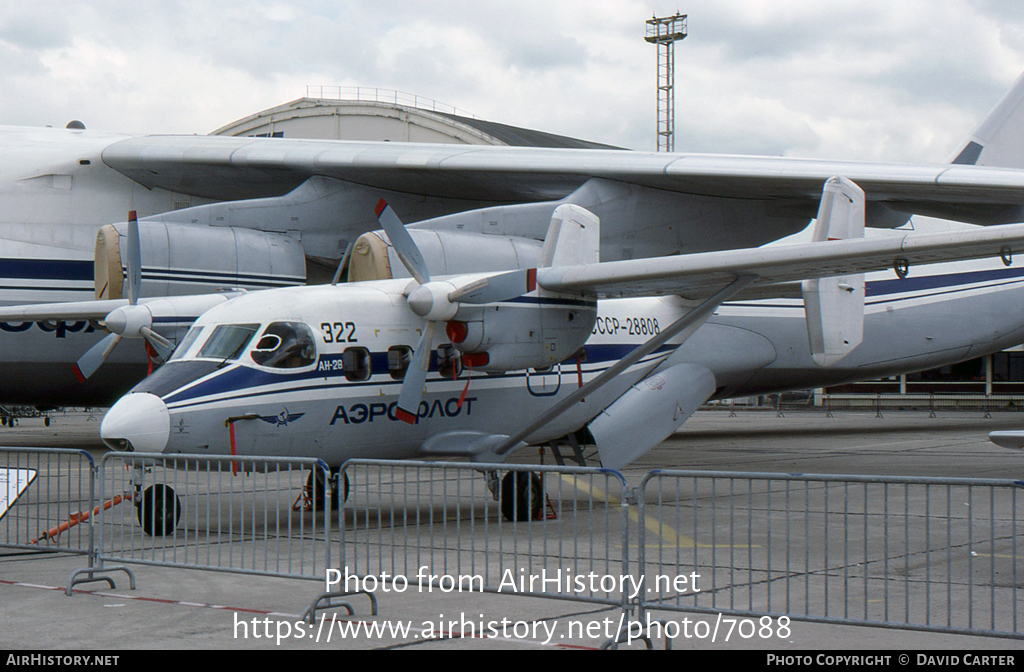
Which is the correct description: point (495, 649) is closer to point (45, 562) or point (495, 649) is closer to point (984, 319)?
point (45, 562)

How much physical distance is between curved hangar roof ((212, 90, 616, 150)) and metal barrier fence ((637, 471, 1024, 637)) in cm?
2733

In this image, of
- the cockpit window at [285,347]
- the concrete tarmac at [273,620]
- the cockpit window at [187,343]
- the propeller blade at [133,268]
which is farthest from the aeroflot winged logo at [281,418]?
the propeller blade at [133,268]

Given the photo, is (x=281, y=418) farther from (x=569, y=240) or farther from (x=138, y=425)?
(x=569, y=240)

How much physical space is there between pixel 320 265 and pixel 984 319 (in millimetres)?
12643

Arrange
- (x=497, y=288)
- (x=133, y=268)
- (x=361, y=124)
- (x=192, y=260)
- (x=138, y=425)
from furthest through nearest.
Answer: (x=361, y=124) < (x=192, y=260) < (x=133, y=268) < (x=497, y=288) < (x=138, y=425)

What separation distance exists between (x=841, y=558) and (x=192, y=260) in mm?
10231

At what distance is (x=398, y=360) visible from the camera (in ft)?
37.4

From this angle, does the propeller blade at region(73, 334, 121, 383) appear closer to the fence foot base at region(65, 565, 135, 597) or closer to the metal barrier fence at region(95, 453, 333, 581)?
the metal barrier fence at region(95, 453, 333, 581)

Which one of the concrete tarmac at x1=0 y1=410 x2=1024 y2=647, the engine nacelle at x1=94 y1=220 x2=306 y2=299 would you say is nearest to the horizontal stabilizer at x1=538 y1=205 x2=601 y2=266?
the concrete tarmac at x1=0 y1=410 x2=1024 y2=647

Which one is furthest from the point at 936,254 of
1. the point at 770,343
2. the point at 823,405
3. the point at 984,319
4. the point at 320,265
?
the point at 823,405

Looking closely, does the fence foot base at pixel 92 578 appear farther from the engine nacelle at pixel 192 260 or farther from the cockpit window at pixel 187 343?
the engine nacelle at pixel 192 260

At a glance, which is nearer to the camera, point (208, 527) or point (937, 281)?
point (208, 527)

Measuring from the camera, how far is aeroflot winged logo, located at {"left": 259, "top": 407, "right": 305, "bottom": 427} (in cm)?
1038

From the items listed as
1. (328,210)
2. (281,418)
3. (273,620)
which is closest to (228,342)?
(281,418)
